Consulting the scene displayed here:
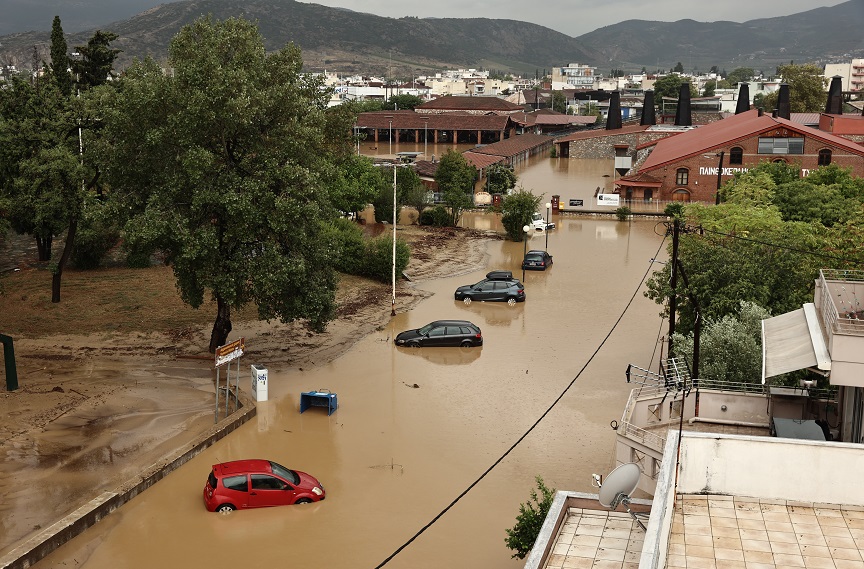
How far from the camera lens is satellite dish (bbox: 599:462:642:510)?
435 inches

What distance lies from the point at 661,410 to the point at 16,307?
23.7 m

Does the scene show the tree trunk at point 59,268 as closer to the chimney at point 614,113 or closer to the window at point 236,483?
the window at point 236,483

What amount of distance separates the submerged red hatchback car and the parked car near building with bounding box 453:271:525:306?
17818mm

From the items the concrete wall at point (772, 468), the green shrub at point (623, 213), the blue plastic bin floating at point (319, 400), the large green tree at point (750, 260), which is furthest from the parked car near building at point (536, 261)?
the concrete wall at point (772, 468)

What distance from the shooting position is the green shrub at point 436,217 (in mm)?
51531

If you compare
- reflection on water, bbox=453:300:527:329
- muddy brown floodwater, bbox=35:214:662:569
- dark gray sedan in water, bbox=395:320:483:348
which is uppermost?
dark gray sedan in water, bbox=395:320:483:348

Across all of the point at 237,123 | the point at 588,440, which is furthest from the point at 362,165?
the point at 588,440

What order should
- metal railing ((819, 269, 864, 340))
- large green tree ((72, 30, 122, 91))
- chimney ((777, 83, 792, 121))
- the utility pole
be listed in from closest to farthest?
metal railing ((819, 269, 864, 340)) → the utility pole → large green tree ((72, 30, 122, 91)) → chimney ((777, 83, 792, 121))

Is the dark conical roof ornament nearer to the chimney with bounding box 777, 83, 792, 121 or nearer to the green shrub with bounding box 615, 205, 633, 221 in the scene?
the chimney with bounding box 777, 83, 792, 121

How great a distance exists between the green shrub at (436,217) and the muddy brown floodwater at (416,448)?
58.6 feet

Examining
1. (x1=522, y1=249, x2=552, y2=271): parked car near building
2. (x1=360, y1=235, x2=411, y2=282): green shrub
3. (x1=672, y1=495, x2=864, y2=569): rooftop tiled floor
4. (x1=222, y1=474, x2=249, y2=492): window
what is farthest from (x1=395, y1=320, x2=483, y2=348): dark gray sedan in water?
(x1=672, y1=495, x2=864, y2=569): rooftop tiled floor

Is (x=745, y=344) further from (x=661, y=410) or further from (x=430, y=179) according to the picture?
(x=430, y=179)

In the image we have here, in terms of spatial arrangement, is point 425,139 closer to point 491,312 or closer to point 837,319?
point 491,312

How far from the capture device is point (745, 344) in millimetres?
20484
